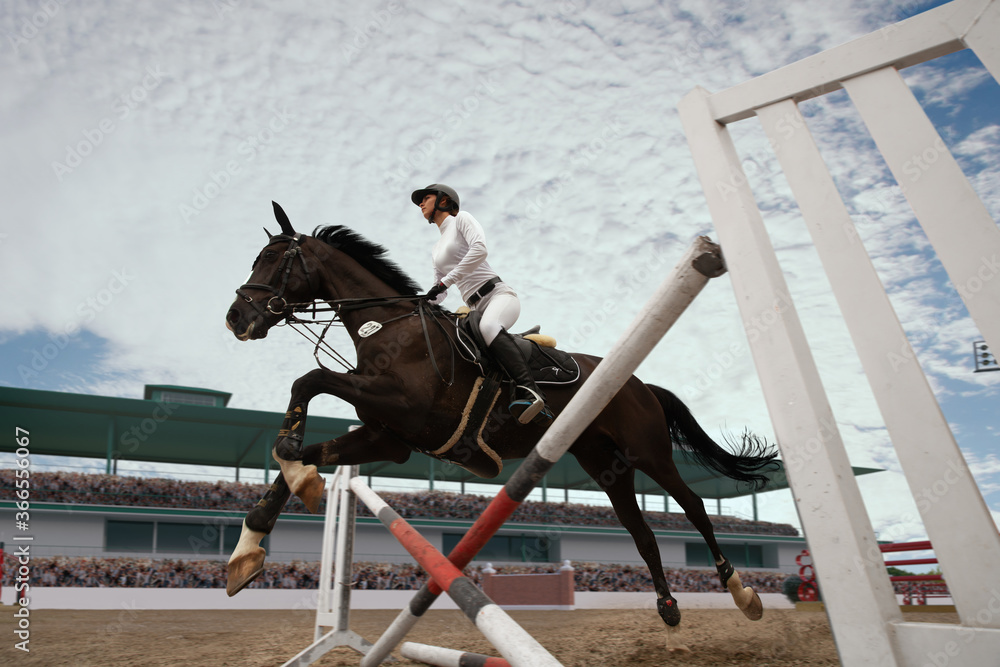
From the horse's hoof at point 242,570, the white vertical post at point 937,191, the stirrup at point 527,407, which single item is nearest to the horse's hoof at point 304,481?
the horse's hoof at point 242,570

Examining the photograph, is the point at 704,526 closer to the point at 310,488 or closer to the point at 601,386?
the point at 310,488

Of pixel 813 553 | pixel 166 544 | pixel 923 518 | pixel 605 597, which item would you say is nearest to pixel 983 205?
pixel 923 518

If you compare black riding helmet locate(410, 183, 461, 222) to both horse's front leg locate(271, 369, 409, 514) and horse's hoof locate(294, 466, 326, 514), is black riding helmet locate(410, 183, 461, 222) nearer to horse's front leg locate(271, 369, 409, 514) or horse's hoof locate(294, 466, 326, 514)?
horse's front leg locate(271, 369, 409, 514)

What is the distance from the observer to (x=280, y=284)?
143 inches

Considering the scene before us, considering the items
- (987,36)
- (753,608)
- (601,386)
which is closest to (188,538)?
(753,608)

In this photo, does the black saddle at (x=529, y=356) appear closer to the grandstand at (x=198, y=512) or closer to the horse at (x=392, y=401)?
the horse at (x=392, y=401)

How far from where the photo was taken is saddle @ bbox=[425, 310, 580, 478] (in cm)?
344

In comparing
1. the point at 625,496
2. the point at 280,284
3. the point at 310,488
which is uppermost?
the point at 280,284

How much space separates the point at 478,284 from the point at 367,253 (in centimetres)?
74

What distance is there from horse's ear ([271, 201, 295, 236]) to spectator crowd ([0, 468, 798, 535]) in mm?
16611

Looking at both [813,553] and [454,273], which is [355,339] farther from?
[813,553]

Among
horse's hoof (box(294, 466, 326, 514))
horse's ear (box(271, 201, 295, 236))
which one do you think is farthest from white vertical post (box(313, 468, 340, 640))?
horse's ear (box(271, 201, 295, 236))

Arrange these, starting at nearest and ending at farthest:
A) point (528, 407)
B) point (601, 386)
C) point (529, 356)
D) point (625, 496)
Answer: point (601, 386) → point (528, 407) → point (529, 356) → point (625, 496)

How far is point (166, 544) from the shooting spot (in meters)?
19.6
